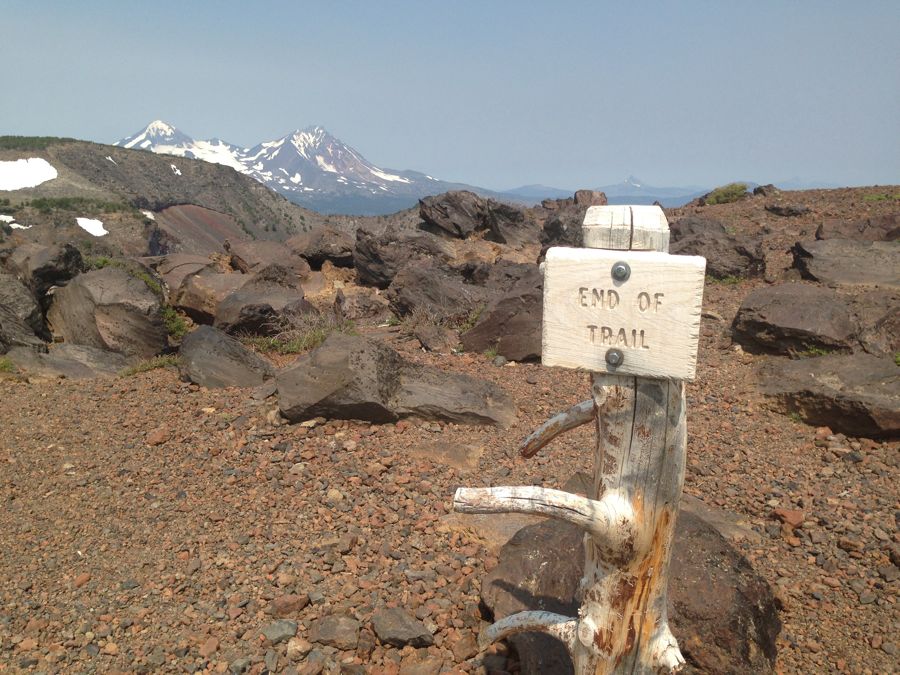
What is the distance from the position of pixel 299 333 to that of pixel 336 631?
7245 millimetres

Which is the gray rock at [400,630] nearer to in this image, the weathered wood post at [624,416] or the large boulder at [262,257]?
the weathered wood post at [624,416]

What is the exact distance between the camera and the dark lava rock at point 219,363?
7566 mm

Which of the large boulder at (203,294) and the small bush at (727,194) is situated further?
the small bush at (727,194)

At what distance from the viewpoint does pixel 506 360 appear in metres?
8.60

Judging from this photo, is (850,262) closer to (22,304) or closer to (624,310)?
(624,310)

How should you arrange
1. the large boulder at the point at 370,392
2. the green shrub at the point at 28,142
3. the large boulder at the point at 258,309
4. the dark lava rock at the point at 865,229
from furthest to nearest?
the green shrub at the point at 28,142
the dark lava rock at the point at 865,229
the large boulder at the point at 258,309
the large boulder at the point at 370,392

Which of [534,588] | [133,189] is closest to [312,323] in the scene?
[534,588]

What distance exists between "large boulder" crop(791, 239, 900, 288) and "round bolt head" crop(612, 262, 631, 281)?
10728 mm

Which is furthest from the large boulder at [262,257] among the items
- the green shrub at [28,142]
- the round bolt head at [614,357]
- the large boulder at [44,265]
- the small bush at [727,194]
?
the green shrub at [28,142]

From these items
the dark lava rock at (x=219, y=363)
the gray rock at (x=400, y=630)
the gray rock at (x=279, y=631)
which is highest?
the dark lava rock at (x=219, y=363)

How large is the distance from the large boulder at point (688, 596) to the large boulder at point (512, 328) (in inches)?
190

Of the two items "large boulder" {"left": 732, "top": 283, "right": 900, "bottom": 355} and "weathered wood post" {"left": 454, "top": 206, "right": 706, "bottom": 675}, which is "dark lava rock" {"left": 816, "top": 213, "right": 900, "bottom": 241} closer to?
"large boulder" {"left": 732, "top": 283, "right": 900, "bottom": 355}

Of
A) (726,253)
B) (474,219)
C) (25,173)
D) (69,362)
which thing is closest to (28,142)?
(25,173)

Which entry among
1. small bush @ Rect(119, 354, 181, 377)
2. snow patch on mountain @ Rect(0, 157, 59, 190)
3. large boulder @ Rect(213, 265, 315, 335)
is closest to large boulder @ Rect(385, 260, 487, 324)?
large boulder @ Rect(213, 265, 315, 335)
